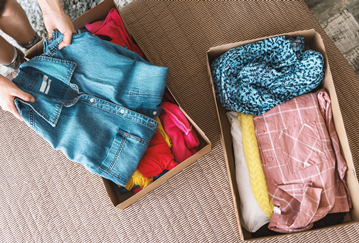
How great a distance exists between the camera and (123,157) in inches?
28.8

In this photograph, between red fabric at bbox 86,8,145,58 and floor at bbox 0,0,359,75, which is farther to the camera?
floor at bbox 0,0,359,75

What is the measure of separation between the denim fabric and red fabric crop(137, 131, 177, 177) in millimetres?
46

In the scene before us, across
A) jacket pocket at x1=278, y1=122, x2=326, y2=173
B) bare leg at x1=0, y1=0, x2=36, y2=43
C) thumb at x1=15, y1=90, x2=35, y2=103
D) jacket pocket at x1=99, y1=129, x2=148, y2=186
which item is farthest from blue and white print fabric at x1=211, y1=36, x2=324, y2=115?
bare leg at x1=0, y1=0, x2=36, y2=43

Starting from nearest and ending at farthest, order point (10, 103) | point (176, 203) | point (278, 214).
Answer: point (10, 103), point (278, 214), point (176, 203)

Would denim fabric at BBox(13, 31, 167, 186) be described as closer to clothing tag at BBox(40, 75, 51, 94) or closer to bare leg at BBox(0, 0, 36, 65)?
clothing tag at BBox(40, 75, 51, 94)

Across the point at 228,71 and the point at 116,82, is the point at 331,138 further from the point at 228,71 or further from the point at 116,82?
the point at 116,82

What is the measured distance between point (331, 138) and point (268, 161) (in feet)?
0.75

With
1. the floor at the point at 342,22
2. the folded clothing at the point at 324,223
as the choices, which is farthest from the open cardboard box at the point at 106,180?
the floor at the point at 342,22

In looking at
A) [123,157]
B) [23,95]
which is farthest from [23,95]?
[123,157]

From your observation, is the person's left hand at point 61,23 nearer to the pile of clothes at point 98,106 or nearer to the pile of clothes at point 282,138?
the pile of clothes at point 98,106

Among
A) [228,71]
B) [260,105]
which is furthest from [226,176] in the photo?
[228,71]

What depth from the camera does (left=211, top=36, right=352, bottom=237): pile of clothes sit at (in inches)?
31.2

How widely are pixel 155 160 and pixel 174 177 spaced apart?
191 millimetres

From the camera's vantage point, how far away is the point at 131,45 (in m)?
0.95
